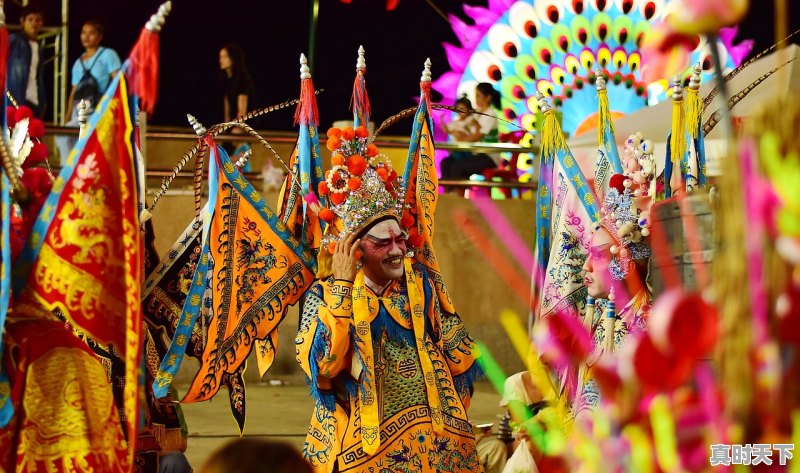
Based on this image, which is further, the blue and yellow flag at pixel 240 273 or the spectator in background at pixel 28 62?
the spectator in background at pixel 28 62

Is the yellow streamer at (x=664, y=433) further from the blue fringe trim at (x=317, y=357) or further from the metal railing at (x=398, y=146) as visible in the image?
the metal railing at (x=398, y=146)

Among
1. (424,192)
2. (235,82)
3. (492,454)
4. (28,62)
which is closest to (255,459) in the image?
(424,192)

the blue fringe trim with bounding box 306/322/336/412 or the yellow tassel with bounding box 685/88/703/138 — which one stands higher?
the yellow tassel with bounding box 685/88/703/138

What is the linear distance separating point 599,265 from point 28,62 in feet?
15.5

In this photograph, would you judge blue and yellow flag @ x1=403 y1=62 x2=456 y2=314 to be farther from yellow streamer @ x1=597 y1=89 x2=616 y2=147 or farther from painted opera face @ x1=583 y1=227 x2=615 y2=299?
yellow streamer @ x1=597 y1=89 x2=616 y2=147

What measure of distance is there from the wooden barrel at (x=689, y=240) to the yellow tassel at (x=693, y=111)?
116 inches

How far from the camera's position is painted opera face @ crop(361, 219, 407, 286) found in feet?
13.6

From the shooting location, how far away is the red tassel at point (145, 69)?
2.86 m

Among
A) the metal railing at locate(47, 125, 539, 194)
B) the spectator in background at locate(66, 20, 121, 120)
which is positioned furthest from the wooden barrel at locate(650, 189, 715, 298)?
the spectator in background at locate(66, 20, 121, 120)

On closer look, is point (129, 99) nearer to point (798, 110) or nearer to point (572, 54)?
point (798, 110)

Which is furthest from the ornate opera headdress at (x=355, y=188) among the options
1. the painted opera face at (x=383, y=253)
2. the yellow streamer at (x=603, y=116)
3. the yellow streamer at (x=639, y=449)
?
the yellow streamer at (x=639, y=449)

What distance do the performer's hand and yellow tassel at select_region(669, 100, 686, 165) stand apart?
1.47 metres

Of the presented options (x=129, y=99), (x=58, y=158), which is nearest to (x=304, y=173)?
(x=129, y=99)

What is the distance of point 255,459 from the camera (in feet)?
6.28
